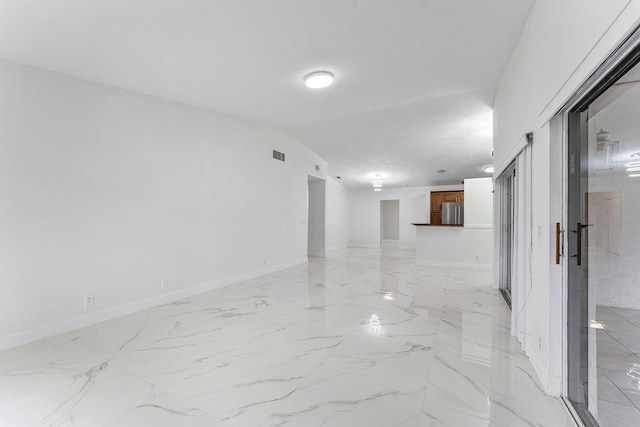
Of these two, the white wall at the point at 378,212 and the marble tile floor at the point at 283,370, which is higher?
the white wall at the point at 378,212

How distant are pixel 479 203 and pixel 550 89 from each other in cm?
526

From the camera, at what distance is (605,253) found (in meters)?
1.52

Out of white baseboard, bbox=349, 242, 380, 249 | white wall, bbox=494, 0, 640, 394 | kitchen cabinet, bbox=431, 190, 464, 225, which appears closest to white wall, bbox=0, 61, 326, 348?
white wall, bbox=494, 0, 640, 394

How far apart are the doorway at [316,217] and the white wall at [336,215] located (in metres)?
1.00

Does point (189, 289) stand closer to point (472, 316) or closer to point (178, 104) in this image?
point (178, 104)

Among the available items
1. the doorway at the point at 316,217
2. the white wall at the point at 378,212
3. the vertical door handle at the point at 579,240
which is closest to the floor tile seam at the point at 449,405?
the vertical door handle at the point at 579,240

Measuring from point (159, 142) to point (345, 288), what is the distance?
357 centimetres

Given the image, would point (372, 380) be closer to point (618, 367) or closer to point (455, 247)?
point (618, 367)

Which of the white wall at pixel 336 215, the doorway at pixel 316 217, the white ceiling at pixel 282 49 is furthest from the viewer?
the white wall at pixel 336 215

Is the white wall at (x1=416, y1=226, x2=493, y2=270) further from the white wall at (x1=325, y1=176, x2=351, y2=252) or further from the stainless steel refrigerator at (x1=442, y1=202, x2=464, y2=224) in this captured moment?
the white wall at (x1=325, y1=176, x2=351, y2=252)

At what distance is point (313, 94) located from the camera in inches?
160

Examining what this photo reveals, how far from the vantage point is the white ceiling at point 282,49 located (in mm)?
2172

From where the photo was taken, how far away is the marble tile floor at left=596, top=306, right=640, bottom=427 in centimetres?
140

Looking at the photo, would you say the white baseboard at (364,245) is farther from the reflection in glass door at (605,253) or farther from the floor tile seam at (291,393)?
the reflection in glass door at (605,253)
